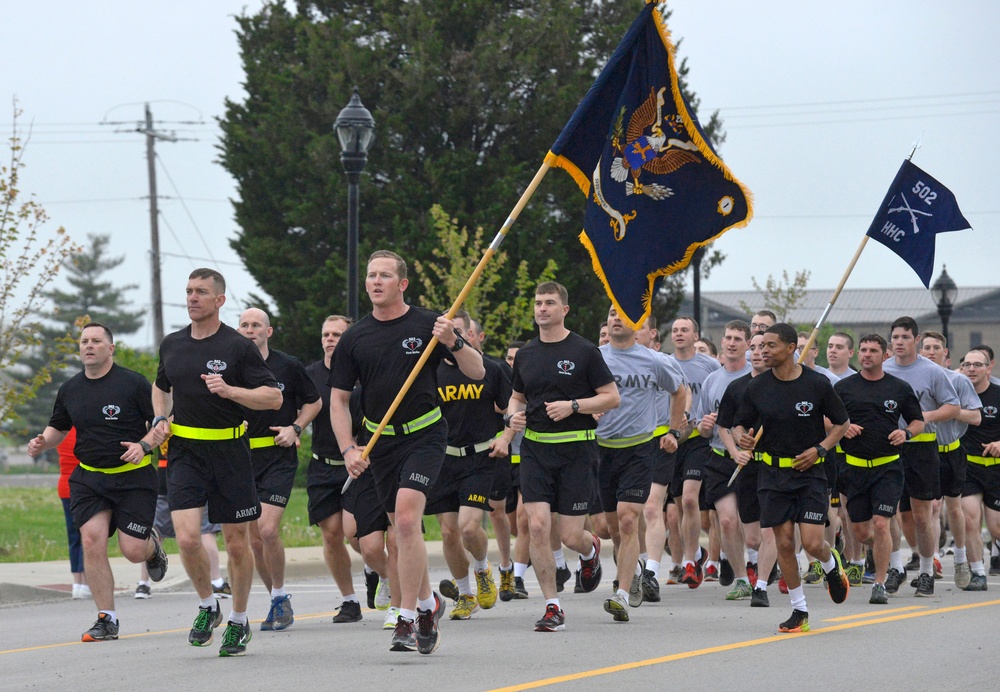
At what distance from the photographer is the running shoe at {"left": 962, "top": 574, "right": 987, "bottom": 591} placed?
14125 millimetres

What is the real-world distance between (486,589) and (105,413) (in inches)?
128

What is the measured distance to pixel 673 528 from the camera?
15.2 meters

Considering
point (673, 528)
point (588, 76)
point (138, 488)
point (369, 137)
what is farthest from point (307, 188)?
point (138, 488)

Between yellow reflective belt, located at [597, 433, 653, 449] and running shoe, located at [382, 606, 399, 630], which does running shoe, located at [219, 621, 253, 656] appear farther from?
yellow reflective belt, located at [597, 433, 653, 449]

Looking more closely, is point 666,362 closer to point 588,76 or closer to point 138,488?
point 138,488

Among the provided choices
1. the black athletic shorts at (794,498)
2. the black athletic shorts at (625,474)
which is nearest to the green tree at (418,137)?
the black athletic shorts at (625,474)

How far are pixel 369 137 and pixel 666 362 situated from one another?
649 centimetres

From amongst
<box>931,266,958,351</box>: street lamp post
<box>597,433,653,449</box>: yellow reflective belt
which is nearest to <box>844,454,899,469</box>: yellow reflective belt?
<box>597,433,653,449</box>: yellow reflective belt

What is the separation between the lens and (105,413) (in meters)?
11.1

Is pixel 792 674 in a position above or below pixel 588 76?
below

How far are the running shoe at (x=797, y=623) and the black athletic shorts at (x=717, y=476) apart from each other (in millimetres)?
3328

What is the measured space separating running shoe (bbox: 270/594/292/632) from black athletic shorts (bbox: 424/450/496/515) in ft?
4.14

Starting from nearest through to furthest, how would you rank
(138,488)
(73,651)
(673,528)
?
(73,651), (138,488), (673,528)

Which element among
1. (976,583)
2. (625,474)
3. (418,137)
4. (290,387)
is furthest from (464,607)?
(418,137)
